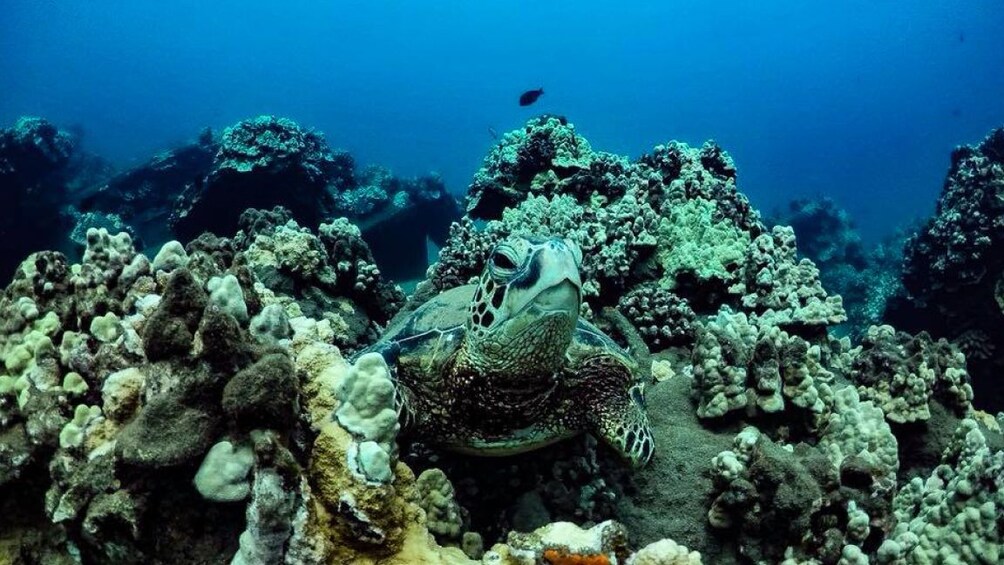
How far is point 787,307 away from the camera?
5523 millimetres

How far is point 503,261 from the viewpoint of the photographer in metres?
2.80

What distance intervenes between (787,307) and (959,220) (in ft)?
18.4

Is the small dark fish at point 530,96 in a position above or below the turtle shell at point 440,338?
above

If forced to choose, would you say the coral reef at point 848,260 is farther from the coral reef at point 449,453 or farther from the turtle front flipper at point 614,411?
the turtle front flipper at point 614,411

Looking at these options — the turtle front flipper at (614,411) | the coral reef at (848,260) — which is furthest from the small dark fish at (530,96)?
the turtle front flipper at (614,411)

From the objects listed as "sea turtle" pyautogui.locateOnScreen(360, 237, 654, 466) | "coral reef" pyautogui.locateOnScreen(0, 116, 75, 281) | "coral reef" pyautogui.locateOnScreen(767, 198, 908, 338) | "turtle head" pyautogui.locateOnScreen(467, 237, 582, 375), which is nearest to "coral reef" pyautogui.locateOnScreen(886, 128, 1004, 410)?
→ "coral reef" pyautogui.locateOnScreen(767, 198, 908, 338)

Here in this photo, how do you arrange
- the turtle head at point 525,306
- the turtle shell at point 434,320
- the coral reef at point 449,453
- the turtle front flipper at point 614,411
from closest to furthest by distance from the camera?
the coral reef at point 449,453 → the turtle head at point 525,306 → the turtle front flipper at point 614,411 → the turtle shell at point 434,320

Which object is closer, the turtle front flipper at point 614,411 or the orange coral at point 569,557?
the orange coral at point 569,557

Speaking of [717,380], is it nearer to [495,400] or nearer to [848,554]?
[848,554]

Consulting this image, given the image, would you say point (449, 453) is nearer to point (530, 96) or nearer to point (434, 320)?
point (434, 320)

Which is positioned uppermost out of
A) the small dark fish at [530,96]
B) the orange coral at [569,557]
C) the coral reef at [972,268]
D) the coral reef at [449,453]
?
the small dark fish at [530,96]

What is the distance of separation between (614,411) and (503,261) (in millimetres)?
1174

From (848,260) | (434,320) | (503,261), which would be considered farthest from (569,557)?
(848,260)

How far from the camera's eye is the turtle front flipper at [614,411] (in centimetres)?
322
